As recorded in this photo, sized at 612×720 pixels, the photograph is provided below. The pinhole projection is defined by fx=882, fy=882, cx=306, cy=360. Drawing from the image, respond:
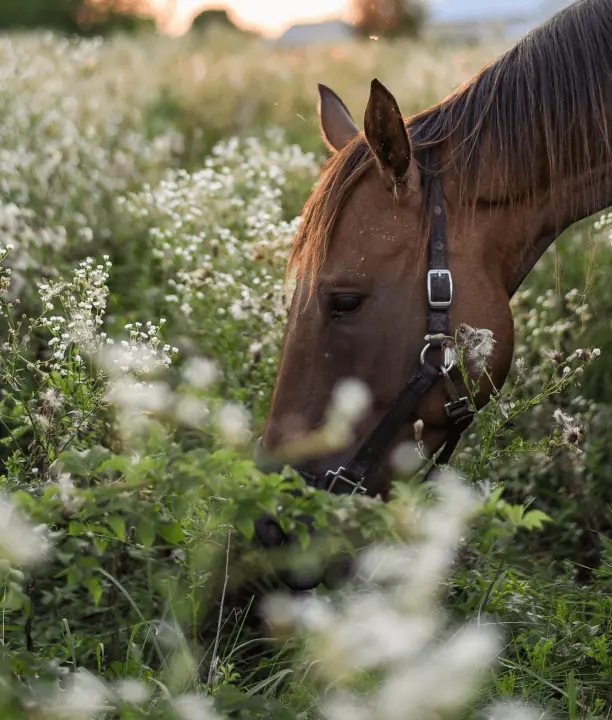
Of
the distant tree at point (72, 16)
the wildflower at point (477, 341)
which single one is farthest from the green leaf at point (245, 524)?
the distant tree at point (72, 16)

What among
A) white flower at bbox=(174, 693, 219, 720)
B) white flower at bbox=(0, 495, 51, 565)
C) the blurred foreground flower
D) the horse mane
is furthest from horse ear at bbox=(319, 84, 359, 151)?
white flower at bbox=(174, 693, 219, 720)

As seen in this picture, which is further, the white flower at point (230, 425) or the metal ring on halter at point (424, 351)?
the metal ring on halter at point (424, 351)

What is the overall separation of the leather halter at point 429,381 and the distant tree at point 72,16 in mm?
38830

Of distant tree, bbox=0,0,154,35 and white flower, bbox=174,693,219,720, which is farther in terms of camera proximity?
distant tree, bbox=0,0,154,35

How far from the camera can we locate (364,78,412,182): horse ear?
2.52 meters

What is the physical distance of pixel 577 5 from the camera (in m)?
2.81

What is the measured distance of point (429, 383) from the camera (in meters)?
2.67

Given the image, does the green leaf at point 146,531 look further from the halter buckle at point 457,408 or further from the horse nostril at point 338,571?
the halter buckle at point 457,408

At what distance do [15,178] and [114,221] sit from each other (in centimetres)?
61

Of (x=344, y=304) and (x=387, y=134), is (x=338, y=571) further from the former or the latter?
(x=387, y=134)

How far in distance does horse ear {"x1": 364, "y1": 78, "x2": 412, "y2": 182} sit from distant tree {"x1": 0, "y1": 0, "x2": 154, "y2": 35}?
3877cm

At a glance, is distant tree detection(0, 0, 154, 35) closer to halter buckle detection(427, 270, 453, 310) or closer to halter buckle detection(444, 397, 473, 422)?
halter buckle detection(427, 270, 453, 310)

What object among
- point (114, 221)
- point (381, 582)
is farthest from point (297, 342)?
point (114, 221)

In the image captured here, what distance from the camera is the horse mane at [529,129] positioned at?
106 inches
